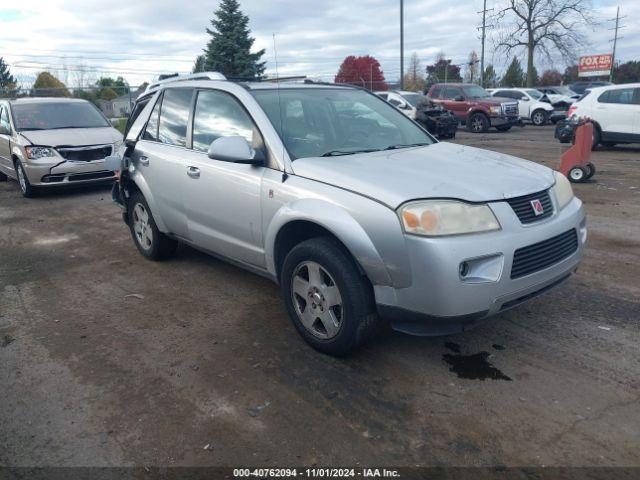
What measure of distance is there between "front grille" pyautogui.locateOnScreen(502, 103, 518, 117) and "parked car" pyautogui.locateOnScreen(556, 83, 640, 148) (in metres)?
7.39

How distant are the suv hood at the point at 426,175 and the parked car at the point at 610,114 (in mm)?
10354

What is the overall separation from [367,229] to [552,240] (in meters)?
1.16

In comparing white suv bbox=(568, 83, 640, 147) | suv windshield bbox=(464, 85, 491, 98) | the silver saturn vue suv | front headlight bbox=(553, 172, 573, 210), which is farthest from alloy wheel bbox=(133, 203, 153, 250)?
suv windshield bbox=(464, 85, 491, 98)

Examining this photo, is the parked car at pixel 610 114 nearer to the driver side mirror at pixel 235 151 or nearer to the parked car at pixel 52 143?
the parked car at pixel 52 143

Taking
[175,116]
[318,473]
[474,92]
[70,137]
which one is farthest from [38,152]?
[474,92]

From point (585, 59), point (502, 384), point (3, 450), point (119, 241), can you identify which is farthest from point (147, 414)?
point (585, 59)

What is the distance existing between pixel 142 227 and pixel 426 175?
346 centimetres

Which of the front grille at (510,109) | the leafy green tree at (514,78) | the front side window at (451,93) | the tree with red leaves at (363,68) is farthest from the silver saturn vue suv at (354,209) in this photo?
the leafy green tree at (514,78)

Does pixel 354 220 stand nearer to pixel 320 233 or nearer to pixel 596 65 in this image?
pixel 320 233

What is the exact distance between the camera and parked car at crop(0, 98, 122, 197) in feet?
30.8

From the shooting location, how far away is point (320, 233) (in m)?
3.59

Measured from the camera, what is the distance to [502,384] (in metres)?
3.20

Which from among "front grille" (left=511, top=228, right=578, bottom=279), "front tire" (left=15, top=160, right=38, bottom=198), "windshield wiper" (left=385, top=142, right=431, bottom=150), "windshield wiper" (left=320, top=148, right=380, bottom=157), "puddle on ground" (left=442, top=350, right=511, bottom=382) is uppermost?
"windshield wiper" (left=320, top=148, right=380, bottom=157)

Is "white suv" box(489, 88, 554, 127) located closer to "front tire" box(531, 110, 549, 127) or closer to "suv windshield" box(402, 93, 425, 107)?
"front tire" box(531, 110, 549, 127)
